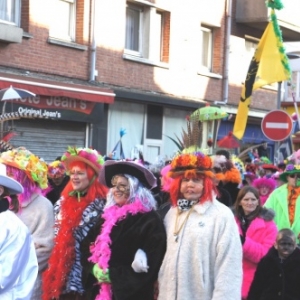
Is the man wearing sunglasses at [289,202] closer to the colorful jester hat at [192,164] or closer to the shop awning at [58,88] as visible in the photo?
the colorful jester hat at [192,164]

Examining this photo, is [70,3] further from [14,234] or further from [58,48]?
[14,234]

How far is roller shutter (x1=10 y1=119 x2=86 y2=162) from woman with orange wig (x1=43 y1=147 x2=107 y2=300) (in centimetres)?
934

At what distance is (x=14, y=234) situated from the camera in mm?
5332

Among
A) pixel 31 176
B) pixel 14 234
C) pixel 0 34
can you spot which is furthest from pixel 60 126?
pixel 14 234

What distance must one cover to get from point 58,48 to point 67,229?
36.4 ft

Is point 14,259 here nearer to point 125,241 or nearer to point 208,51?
point 125,241

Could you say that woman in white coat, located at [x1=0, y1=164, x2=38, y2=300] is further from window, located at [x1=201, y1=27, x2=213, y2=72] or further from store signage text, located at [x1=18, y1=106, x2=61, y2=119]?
window, located at [x1=201, y1=27, x2=213, y2=72]

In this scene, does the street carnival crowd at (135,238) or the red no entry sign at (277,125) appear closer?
the street carnival crowd at (135,238)

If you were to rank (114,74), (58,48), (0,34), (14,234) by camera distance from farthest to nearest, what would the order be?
(114,74), (58,48), (0,34), (14,234)

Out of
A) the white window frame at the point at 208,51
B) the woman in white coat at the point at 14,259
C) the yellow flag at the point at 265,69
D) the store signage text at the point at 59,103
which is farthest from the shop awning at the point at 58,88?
the woman in white coat at the point at 14,259

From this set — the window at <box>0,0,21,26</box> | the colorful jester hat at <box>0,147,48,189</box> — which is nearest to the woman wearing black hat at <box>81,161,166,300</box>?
the colorful jester hat at <box>0,147,48,189</box>

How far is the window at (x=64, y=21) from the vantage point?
18578 mm

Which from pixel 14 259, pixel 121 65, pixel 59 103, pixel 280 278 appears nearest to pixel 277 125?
pixel 59 103

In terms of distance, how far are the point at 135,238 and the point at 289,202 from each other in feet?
10.8
